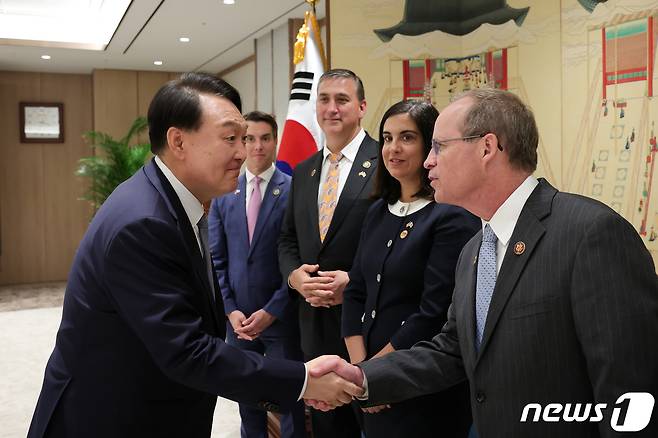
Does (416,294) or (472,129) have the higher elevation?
(472,129)

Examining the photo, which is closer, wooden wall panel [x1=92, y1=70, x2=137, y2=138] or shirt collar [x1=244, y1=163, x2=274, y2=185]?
shirt collar [x1=244, y1=163, x2=274, y2=185]

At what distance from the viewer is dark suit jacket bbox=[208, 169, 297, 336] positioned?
3262 mm

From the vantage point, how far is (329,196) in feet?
9.38

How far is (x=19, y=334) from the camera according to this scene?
6.89m

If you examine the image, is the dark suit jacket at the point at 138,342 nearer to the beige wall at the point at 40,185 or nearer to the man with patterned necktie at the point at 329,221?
the man with patterned necktie at the point at 329,221

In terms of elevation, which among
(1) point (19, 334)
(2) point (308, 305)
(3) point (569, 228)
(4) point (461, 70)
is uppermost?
(4) point (461, 70)

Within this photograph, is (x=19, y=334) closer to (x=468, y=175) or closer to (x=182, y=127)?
(x=182, y=127)

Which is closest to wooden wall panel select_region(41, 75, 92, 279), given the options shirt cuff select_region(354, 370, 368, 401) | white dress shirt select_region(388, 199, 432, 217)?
white dress shirt select_region(388, 199, 432, 217)

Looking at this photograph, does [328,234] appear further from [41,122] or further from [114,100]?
[41,122]

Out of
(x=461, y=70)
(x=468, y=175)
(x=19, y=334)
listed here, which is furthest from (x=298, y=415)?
(x=19, y=334)

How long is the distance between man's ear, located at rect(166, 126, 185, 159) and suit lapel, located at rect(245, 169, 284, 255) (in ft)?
5.37

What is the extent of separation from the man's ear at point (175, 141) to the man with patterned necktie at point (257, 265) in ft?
4.90

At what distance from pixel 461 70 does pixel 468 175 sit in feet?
10.4

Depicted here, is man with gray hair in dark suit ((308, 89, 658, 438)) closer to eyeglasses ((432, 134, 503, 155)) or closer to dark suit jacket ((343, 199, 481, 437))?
eyeglasses ((432, 134, 503, 155))
